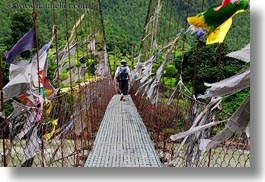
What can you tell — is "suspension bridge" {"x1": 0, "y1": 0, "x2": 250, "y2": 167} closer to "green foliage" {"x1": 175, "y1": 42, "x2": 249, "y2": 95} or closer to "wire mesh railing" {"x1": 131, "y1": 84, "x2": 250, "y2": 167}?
"wire mesh railing" {"x1": 131, "y1": 84, "x2": 250, "y2": 167}

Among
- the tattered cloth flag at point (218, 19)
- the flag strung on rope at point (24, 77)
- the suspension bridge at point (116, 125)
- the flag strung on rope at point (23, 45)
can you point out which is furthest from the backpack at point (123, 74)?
the tattered cloth flag at point (218, 19)

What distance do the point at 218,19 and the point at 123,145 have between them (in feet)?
3.42

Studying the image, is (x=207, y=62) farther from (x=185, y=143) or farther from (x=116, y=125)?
(x=185, y=143)

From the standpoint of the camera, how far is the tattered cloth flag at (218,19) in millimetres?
707

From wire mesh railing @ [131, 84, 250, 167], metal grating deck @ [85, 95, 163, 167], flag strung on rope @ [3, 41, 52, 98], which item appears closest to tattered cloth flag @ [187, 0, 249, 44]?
wire mesh railing @ [131, 84, 250, 167]

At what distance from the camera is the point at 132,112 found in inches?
113

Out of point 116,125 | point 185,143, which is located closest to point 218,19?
point 185,143

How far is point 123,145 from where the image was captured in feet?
5.50

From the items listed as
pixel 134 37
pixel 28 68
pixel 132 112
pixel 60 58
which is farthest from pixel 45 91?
pixel 134 37

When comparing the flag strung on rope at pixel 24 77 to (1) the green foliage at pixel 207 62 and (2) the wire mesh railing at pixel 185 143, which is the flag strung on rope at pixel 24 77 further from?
(1) the green foliage at pixel 207 62

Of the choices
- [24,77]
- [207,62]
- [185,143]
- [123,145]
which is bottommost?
[123,145]

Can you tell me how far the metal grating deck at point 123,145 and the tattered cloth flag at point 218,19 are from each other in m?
0.63

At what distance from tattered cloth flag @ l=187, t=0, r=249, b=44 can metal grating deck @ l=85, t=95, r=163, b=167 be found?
63 cm

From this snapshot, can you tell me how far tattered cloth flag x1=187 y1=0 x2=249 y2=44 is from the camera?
707mm
